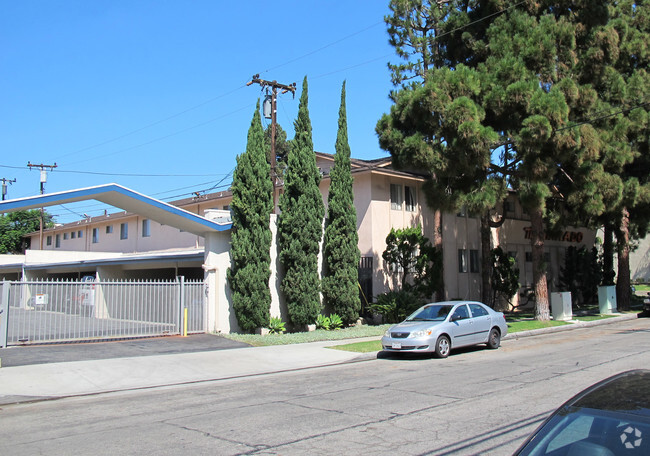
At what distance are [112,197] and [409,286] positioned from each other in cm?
1265

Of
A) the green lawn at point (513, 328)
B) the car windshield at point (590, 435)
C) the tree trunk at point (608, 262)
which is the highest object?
the tree trunk at point (608, 262)

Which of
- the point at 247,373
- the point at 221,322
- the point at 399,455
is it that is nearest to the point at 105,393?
the point at 247,373

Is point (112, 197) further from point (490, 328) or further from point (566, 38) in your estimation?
point (566, 38)

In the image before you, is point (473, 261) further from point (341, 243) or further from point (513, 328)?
point (341, 243)

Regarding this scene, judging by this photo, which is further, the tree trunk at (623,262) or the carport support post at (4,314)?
the tree trunk at (623,262)

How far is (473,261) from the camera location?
29.9m

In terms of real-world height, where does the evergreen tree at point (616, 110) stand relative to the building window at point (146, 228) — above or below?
above

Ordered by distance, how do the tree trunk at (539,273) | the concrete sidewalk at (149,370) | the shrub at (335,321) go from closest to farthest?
the concrete sidewalk at (149,370) → the shrub at (335,321) → the tree trunk at (539,273)

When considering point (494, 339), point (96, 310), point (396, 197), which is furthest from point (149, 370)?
point (396, 197)

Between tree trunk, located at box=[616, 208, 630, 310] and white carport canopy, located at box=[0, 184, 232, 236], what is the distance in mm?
21028

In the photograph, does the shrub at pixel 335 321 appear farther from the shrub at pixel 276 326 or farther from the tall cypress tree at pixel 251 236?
the tall cypress tree at pixel 251 236

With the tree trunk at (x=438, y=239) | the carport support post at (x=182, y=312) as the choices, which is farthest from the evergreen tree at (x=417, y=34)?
the carport support post at (x=182, y=312)

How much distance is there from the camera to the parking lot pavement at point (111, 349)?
46.5 feet

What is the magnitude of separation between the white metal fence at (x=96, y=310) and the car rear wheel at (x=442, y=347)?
8.94 m
